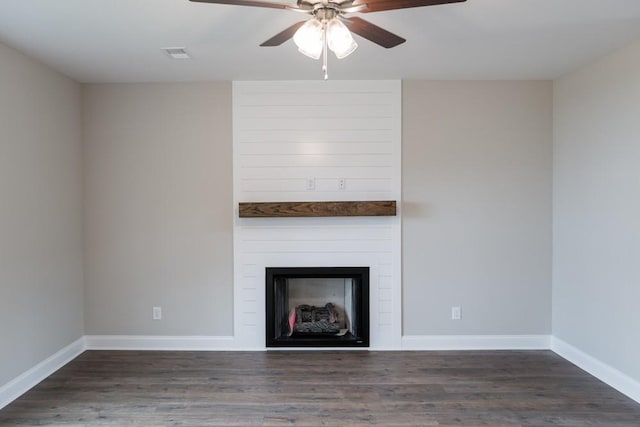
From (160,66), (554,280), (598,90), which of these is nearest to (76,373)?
(160,66)

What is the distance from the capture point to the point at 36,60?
2885mm

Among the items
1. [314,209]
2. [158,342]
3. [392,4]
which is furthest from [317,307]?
[392,4]

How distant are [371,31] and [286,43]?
2.92ft

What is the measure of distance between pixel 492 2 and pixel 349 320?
8.94 feet

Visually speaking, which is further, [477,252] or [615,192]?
[477,252]

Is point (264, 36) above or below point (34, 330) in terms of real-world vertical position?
above

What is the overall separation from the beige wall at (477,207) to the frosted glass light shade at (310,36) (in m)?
1.76

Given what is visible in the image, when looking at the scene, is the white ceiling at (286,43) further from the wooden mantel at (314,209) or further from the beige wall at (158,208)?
the wooden mantel at (314,209)

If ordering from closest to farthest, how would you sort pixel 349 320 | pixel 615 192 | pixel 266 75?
pixel 615 192, pixel 266 75, pixel 349 320

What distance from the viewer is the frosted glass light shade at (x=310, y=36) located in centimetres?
182

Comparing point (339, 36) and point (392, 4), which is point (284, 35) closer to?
point (339, 36)

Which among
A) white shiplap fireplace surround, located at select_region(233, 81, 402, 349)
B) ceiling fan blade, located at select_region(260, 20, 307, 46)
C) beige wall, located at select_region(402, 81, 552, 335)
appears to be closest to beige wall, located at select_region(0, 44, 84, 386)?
white shiplap fireplace surround, located at select_region(233, 81, 402, 349)

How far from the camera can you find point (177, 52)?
276cm

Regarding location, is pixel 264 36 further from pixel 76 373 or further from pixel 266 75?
pixel 76 373
